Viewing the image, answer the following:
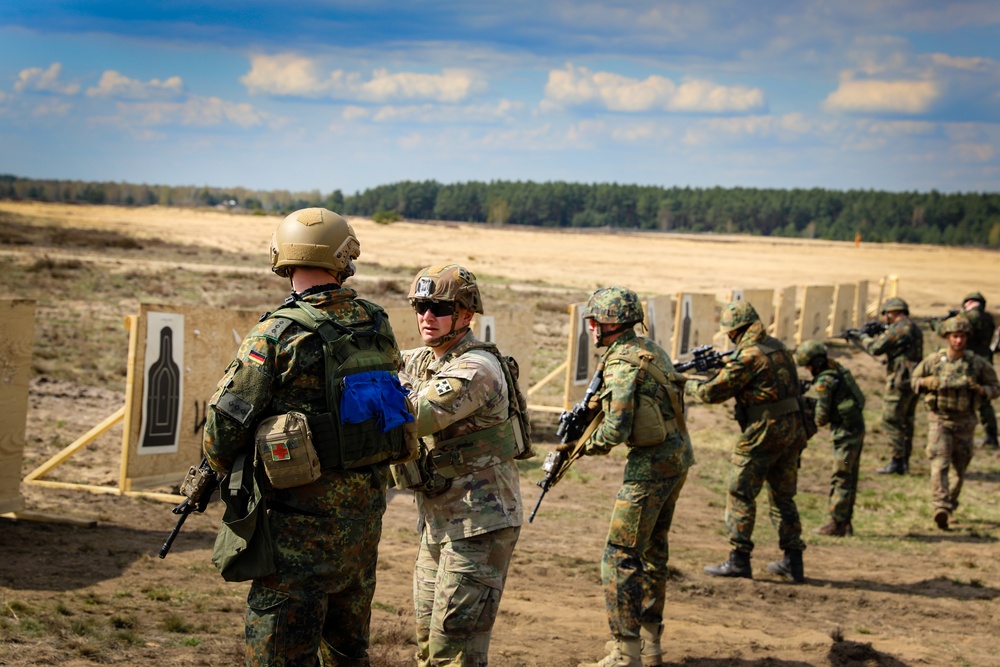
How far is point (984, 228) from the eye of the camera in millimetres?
103500

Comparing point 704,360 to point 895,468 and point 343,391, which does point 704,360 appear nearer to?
point 343,391

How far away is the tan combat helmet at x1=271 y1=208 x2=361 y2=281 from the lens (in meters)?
3.75

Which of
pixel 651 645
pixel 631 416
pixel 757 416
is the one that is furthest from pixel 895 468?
pixel 631 416

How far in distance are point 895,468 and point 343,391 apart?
38.0 feet

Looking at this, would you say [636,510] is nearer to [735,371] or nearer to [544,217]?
[735,371]

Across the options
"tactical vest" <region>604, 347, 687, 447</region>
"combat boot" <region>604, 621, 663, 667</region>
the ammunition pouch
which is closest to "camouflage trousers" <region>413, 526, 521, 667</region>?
the ammunition pouch

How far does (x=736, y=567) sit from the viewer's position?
8445 mm

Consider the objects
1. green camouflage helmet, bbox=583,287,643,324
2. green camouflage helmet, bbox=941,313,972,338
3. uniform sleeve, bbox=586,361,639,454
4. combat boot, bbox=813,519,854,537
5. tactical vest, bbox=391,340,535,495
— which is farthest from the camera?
green camouflage helmet, bbox=941,313,972,338

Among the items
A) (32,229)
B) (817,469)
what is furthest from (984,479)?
(32,229)

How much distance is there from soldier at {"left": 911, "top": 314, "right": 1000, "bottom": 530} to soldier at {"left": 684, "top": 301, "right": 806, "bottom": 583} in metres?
3.26

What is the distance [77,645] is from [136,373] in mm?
3719

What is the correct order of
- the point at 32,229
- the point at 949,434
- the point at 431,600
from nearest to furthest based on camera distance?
1. the point at 431,600
2. the point at 949,434
3. the point at 32,229

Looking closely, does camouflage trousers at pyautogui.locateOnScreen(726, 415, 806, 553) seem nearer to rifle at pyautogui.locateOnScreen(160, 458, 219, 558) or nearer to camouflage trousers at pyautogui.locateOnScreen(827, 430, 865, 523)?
camouflage trousers at pyautogui.locateOnScreen(827, 430, 865, 523)

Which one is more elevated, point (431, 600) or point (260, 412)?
point (260, 412)
